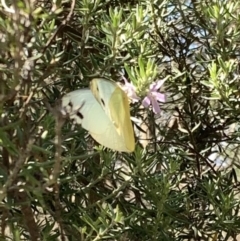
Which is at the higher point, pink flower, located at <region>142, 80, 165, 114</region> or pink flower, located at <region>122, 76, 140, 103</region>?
pink flower, located at <region>122, 76, 140, 103</region>

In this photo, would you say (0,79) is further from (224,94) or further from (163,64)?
(163,64)

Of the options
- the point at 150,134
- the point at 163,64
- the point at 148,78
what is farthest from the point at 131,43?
the point at 150,134

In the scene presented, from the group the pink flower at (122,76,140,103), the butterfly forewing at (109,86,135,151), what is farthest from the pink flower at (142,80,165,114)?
the butterfly forewing at (109,86,135,151)

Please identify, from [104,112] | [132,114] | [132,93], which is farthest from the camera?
[132,114]

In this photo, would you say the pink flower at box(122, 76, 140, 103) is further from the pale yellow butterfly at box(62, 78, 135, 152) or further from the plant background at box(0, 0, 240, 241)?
the pale yellow butterfly at box(62, 78, 135, 152)

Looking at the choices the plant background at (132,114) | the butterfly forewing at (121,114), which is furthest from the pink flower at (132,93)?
the butterfly forewing at (121,114)

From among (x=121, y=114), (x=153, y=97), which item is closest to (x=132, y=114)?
(x=153, y=97)

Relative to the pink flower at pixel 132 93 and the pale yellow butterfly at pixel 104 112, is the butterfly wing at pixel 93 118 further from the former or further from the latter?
the pink flower at pixel 132 93

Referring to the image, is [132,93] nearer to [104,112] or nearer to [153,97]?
[153,97]
